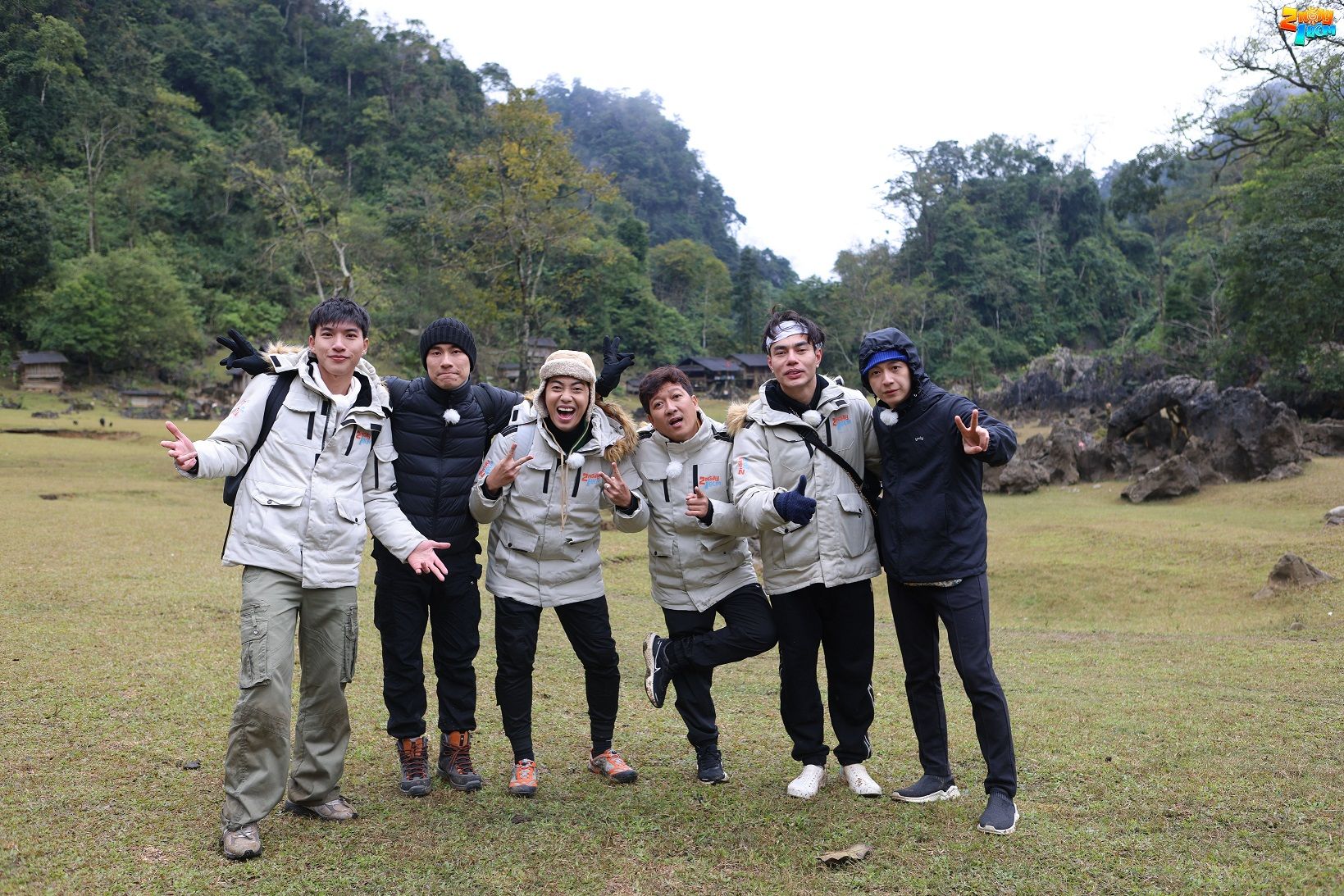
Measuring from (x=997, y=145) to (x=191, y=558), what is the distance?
76365 millimetres

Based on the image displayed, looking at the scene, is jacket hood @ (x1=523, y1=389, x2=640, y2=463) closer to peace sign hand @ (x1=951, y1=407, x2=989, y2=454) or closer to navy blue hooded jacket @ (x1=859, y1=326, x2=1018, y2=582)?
navy blue hooded jacket @ (x1=859, y1=326, x2=1018, y2=582)

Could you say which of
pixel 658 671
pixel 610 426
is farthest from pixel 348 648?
pixel 610 426

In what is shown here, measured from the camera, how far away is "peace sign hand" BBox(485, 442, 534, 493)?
398 centimetres

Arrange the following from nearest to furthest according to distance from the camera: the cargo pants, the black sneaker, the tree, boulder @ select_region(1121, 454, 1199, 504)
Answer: the cargo pants → the black sneaker → boulder @ select_region(1121, 454, 1199, 504) → the tree

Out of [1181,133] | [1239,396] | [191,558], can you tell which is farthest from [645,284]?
[191,558]

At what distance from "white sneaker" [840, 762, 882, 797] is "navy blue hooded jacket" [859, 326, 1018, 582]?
860mm

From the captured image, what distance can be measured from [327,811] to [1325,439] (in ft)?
70.9

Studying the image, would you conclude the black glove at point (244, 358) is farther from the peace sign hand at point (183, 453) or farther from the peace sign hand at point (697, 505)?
the peace sign hand at point (697, 505)

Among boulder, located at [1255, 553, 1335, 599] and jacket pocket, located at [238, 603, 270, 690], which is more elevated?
jacket pocket, located at [238, 603, 270, 690]

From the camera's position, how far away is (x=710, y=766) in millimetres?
4219

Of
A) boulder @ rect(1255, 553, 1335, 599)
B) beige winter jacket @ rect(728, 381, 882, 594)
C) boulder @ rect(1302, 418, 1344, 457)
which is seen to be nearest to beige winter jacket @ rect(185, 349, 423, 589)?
beige winter jacket @ rect(728, 381, 882, 594)

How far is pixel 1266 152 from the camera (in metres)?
27.5

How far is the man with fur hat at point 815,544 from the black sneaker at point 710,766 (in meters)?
0.34

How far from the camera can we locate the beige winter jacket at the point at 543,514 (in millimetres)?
4121
